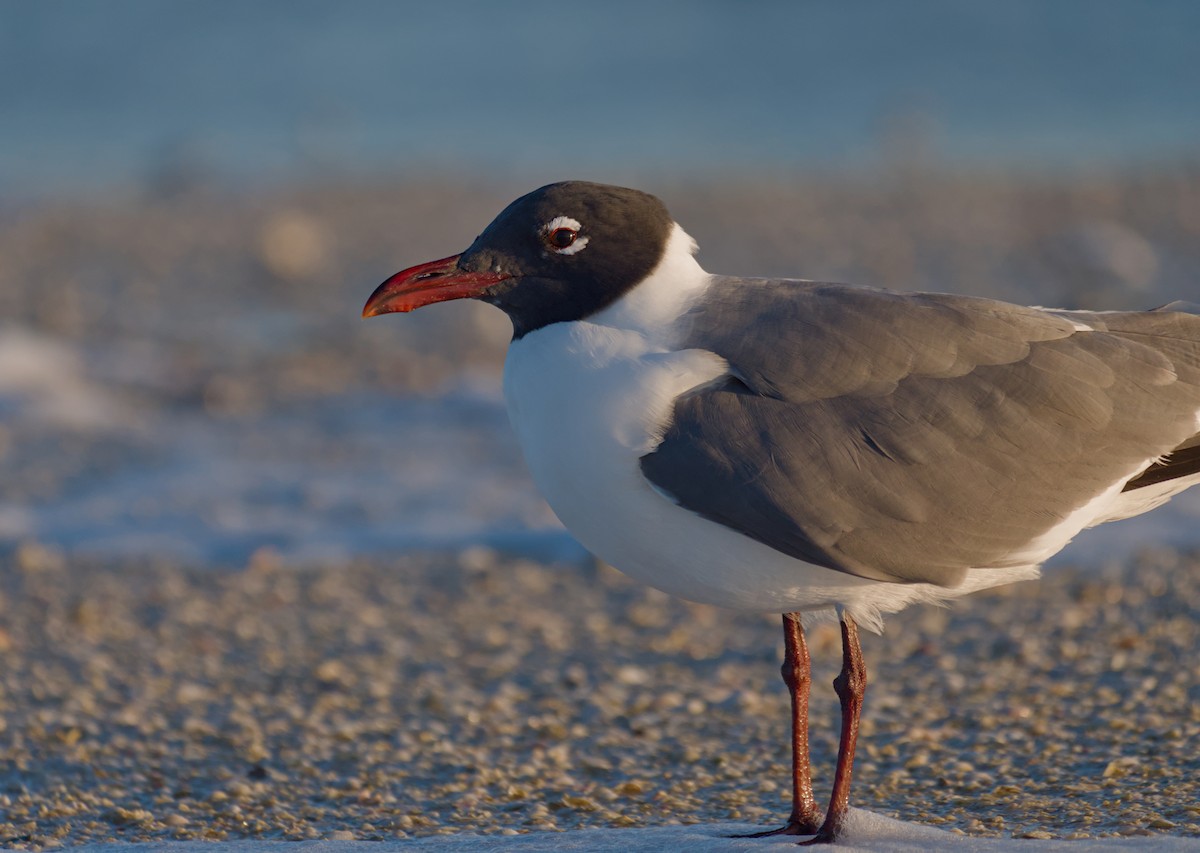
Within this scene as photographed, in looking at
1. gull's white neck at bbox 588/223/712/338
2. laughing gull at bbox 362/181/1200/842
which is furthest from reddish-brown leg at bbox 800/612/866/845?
gull's white neck at bbox 588/223/712/338

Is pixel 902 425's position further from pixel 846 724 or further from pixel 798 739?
pixel 798 739

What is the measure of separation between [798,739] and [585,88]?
2167 centimetres

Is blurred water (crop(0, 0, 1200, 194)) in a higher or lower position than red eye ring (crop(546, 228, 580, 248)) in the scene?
higher

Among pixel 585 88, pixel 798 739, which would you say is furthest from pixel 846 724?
pixel 585 88

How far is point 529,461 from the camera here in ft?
13.8

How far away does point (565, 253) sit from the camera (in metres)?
4.32

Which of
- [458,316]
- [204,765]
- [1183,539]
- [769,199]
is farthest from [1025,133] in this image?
[204,765]

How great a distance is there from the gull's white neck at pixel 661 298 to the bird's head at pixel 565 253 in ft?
0.09

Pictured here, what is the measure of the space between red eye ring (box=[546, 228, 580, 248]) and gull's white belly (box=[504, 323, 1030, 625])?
11.2 inches

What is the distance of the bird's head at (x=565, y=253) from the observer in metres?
4.31

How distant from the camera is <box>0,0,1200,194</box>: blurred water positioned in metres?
20.7

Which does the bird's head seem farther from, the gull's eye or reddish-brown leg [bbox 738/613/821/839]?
reddish-brown leg [bbox 738/613/821/839]

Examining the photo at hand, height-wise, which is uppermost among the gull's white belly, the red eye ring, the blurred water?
the blurred water

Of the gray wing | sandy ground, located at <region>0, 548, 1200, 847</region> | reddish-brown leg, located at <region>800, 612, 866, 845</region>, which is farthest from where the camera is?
sandy ground, located at <region>0, 548, 1200, 847</region>
